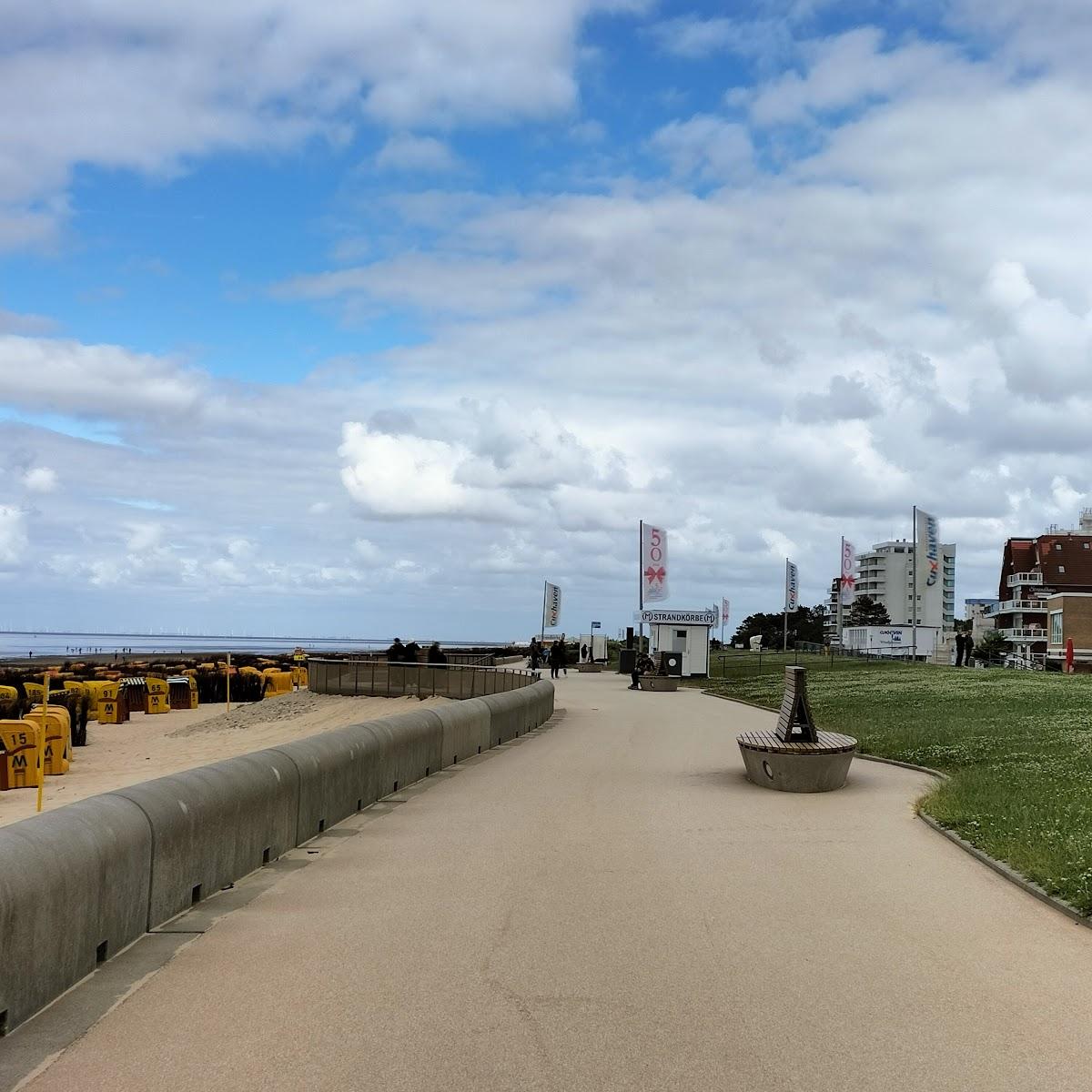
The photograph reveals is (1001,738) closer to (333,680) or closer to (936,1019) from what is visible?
(936,1019)

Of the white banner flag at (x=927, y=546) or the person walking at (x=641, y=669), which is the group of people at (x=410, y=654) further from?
the white banner flag at (x=927, y=546)

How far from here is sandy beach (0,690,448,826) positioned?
53.8 ft

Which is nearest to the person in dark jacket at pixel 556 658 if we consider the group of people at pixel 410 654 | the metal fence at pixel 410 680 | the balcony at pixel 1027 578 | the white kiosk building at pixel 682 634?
the white kiosk building at pixel 682 634

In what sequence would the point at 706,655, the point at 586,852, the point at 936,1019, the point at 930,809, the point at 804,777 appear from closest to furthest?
the point at 936,1019 < the point at 586,852 < the point at 930,809 < the point at 804,777 < the point at 706,655

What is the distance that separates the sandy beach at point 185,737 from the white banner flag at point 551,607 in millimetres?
31319

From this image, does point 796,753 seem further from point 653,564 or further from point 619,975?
point 653,564

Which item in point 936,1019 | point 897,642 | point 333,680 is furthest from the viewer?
point 897,642

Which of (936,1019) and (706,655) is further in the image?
(706,655)

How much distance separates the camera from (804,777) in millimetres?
13422

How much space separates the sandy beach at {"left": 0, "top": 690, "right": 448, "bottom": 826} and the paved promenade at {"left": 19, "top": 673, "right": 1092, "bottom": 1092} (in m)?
7.17

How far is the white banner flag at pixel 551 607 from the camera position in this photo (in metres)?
68.6

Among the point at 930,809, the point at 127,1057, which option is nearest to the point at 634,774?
the point at 930,809

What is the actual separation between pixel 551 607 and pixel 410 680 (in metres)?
35.9

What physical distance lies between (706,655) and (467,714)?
35325mm
